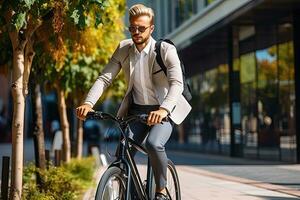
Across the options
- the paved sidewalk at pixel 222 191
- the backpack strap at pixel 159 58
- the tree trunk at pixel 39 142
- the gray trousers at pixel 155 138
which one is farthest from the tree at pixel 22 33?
the paved sidewalk at pixel 222 191

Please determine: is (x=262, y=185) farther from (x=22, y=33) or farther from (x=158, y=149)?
(x=158, y=149)

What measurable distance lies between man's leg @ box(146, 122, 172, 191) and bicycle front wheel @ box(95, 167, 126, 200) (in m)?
0.38

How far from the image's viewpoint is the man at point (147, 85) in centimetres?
501

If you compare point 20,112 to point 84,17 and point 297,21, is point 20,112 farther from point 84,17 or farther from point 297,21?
point 297,21

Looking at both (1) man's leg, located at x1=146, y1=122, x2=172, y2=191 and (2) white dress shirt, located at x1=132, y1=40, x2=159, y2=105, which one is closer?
(1) man's leg, located at x1=146, y1=122, x2=172, y2=191

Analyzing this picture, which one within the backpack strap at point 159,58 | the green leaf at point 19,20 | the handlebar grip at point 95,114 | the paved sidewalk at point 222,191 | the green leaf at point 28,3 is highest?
the green leaf at point 28,3

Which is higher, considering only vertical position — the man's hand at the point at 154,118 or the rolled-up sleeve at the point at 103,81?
the rolled-up sleeve at the point at 103,81

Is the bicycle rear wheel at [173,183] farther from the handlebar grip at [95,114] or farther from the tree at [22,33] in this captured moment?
the tree at [22,33]

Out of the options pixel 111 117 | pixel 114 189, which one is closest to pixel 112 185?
pixel 114 189

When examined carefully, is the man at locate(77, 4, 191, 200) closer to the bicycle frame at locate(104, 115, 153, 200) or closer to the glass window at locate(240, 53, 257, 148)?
the bicycle frame at locate(104, 115, 153, 200)

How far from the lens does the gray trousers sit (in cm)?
505

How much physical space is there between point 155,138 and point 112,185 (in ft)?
1.98

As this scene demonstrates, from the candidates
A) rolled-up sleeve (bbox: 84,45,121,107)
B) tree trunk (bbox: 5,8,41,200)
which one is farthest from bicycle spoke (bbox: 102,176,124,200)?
tree trunk (bbox: 5,8,41,200)

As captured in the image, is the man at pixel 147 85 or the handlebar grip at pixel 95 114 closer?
the handlebar grip at pixel 95 114
